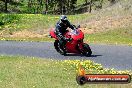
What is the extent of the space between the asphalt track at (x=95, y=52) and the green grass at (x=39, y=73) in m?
1.87

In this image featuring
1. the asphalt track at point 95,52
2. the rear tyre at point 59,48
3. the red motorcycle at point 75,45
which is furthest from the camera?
the rear tyre at point 59,48

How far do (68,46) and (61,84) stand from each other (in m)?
8.35

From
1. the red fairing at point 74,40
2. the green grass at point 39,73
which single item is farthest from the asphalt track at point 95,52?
the green grass at point 39,73

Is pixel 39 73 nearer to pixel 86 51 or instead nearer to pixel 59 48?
pixel 86 51

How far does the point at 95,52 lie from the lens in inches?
832

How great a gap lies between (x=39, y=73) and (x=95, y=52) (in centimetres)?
767

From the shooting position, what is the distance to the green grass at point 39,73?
1202 centimetres

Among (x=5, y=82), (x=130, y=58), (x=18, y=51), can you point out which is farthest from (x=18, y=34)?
(x=5, y=82)

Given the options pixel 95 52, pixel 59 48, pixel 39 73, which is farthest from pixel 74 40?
pixel 39 73

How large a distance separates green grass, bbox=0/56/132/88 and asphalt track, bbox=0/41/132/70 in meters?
1.87

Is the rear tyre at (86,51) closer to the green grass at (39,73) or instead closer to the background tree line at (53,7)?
the green grass at (39,73)

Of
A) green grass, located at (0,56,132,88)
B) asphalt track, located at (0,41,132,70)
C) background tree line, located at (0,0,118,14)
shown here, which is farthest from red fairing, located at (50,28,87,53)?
background tree line, located at (0,0,118,14)

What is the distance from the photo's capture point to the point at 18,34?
111 ft

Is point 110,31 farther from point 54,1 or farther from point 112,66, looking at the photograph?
point 54,1
